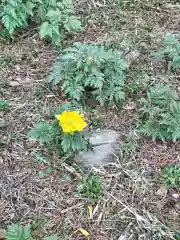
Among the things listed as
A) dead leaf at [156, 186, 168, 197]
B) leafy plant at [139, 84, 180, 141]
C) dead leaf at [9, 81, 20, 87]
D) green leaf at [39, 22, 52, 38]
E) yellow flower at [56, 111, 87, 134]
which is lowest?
dead leaf at [156, 186, 168, 197]

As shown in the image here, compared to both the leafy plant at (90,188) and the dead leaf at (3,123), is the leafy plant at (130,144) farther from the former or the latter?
the dead leaf at (3,123)

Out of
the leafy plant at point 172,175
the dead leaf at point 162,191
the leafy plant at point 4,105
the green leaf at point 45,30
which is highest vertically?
the green leaf at point 45,30

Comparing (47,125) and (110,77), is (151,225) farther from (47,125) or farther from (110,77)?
A: (110,77)

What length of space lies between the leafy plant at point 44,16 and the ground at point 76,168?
14cm

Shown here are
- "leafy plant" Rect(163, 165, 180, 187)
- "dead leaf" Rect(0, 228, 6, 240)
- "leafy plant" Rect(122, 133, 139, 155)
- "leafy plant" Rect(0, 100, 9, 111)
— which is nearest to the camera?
"dead leaf" Rect(0, 228, 6, 240)

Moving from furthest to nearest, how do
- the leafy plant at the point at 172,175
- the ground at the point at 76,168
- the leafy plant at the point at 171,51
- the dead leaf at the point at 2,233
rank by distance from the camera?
the leafy plant at the point at 171,51, the leafy plant at the point at 172,175, the ground at the point at 76,168, the dead leaf at the point at 2,233

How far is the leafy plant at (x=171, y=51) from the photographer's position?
13.0 ft

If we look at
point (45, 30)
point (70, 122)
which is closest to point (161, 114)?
point (70, 122)

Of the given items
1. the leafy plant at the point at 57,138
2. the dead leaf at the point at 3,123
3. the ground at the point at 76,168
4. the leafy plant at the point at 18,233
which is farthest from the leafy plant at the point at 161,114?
the leafy plant at the point at 18,233

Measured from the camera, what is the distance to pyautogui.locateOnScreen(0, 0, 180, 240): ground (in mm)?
2955

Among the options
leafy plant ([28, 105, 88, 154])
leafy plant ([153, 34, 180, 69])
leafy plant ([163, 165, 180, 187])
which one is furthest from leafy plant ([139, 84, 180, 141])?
leafy plant ([28, 105, 88, 154])

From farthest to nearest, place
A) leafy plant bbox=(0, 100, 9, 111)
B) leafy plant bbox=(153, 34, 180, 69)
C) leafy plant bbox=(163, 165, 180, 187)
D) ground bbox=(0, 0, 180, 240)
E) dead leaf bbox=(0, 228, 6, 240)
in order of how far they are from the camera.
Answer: leafy plant bbox=(153, 34, 180, 69), leafy plant bbox=(0, 100, 9, 111), leafy plant bbox=(163, 165, 180, 187), ground bbox=(0, 0, 180, 240), dead leaf bbox=(0, 228, 6, 240)

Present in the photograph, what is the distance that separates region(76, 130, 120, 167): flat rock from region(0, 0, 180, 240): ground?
0.20 feet

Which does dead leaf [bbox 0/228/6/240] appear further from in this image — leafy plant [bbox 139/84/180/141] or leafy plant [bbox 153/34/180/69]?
leafy plant [bbox 153/34/180/69]
